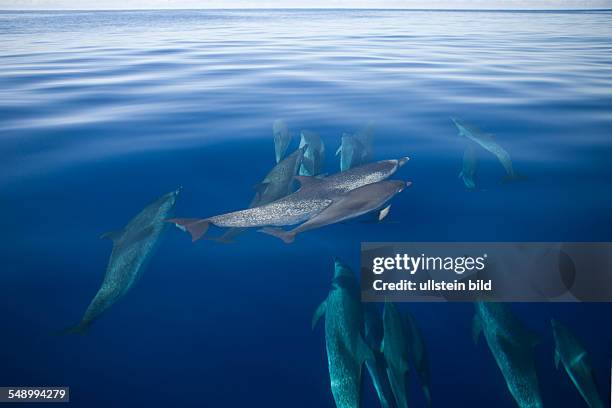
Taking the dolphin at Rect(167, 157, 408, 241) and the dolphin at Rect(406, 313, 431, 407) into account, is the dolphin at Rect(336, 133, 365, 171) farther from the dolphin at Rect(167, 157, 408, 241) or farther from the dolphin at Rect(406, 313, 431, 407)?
the dolphin at Rect(406, 313, 431, 407)

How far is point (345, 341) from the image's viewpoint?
9.00ft

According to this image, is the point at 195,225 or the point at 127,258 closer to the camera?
the point at 127,258

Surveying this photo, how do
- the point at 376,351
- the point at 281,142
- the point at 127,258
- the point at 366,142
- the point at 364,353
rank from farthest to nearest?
the point at 366,142, the point at 281,142, the point at 127,258, the point at 376,351, the point at 364,353

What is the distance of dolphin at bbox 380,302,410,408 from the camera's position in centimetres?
263

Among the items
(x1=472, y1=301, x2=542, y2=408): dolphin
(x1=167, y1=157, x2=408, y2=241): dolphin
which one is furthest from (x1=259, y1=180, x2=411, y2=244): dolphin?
(x1=472, y1=301, x2=542, y2=408): dolphin

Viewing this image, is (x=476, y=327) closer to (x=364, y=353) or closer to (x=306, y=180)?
(x=364, y=353)

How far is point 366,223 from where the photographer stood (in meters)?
4.06

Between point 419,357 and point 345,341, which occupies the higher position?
point 345,341

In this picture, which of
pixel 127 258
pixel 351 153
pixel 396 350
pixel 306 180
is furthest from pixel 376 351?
pixel 351 153

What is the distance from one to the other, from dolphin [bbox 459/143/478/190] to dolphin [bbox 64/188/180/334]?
118 inches

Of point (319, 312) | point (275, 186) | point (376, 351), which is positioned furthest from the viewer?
point (275, 186)

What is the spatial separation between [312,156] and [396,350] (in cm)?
232

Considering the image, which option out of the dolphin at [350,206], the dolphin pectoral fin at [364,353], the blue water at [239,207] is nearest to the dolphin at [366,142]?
the blue water at [239,207]

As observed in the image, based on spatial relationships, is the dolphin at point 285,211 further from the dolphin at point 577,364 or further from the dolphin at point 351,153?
the dolphin at point 577,364
